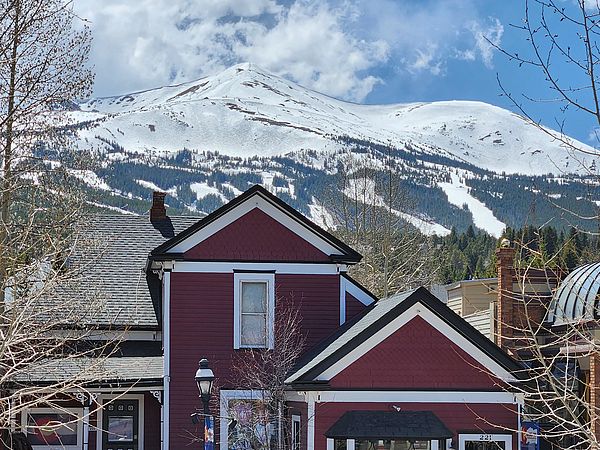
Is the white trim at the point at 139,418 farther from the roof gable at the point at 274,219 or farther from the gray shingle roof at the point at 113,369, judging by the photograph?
the roof gable at the point at 274,219

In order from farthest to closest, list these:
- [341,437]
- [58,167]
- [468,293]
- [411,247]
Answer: [411,247] → [468,293] → [341,437] → [58,167]

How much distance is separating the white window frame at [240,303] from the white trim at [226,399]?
1164 millimetres

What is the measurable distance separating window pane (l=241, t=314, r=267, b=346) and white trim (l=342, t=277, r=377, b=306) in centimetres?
244

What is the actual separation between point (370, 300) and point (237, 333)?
12.2 feet

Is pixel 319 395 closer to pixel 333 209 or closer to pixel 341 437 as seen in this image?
pixel 341 437

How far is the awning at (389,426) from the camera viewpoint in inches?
954

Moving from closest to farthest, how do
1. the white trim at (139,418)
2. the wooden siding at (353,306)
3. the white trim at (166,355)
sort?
the white trim at (166,355) < the white trim at (139,418) < the wooden siding at (353,306)

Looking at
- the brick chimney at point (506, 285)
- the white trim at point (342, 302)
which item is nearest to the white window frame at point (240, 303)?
the white trim at point (342, 302)

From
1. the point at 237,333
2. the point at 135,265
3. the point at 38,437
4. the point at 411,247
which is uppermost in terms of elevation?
the point at 411,247

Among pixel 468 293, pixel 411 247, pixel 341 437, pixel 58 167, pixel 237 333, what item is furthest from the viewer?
pixel 411 247

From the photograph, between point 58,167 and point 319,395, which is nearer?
point 58,167

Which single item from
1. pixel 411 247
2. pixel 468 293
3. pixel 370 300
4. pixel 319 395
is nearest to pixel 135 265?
pixel 370 300

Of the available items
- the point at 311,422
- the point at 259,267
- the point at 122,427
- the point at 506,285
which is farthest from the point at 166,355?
the point at 506,285

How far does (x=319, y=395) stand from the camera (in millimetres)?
24625
